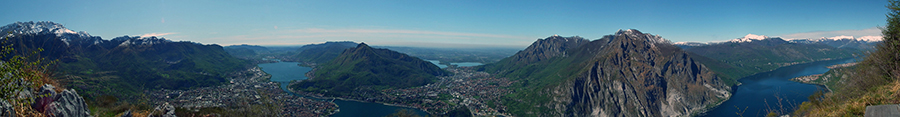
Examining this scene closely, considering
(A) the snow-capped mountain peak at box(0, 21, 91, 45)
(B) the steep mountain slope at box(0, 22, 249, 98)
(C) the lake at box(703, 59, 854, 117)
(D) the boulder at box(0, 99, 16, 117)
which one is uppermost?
(A) the snow-capped mountain peak at box(0, 21, 91, 45)

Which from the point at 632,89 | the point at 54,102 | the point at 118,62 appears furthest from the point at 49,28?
the point at 632,89

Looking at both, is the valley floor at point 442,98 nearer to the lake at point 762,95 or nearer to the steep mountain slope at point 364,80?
the steep mountain slope at point 364,80

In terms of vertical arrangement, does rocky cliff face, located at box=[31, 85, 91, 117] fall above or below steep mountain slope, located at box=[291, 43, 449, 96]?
above

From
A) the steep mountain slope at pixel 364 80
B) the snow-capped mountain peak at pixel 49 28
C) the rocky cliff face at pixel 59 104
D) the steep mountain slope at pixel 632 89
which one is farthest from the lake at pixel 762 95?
the snow-capped mountain peak at pixel 49 28

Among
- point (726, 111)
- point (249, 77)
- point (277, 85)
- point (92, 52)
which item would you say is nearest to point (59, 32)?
point (92, 52)

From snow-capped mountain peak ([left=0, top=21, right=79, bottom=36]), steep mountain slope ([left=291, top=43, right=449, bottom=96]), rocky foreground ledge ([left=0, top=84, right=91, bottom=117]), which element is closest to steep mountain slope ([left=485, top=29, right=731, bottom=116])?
steep mountain slope ([left=291, top=43, right=449, bottom=96])

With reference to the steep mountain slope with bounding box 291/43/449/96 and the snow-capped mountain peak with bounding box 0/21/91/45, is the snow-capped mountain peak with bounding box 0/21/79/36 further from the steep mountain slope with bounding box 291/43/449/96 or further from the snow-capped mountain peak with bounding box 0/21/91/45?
the steep mountain slope with bounding box 291/43/449/96

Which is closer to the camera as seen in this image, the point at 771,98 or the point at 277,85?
the point at 771,98

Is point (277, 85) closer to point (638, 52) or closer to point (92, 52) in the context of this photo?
point (92, 52)

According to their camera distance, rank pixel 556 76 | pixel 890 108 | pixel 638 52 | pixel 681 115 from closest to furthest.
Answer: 1. pixel 890 108
2. pixel 681 115
3. pixel 638 52
4. pixel 556 76
